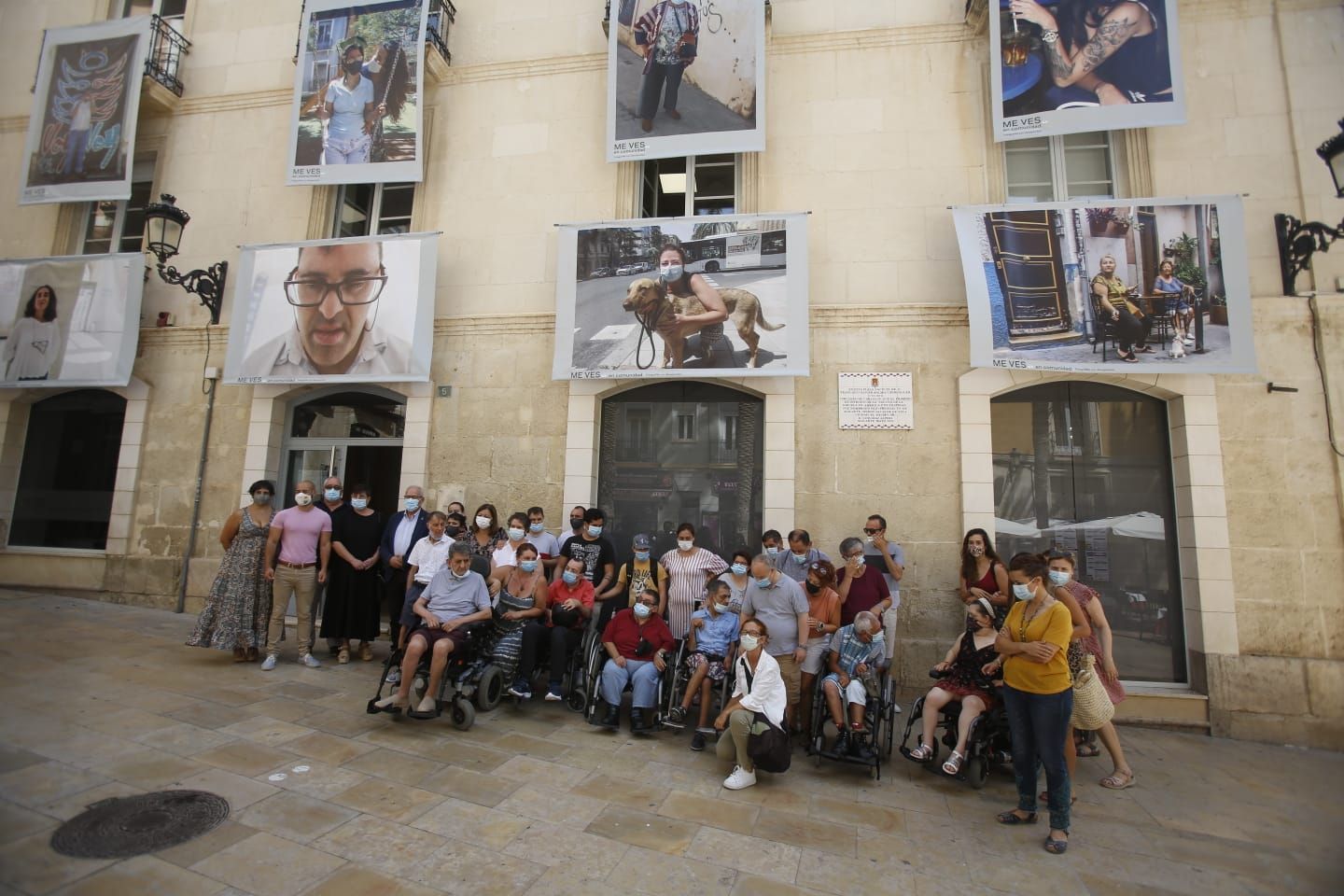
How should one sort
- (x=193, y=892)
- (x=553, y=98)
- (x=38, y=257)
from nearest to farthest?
1. (x=193, y=892)
2. (x=553, y=98)
3. (x=38, y=257)

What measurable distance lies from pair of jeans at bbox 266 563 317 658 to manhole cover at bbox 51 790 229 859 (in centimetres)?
329

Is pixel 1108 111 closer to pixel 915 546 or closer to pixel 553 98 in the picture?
pixel 915 546

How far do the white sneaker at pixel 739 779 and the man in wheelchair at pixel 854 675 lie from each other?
83 cm

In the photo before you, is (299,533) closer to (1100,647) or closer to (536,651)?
(536,651)

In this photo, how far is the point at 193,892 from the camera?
3.24 metres

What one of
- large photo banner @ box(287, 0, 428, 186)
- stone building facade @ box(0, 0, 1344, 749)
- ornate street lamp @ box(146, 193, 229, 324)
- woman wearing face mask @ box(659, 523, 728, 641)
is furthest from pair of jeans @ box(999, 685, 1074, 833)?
ornate street lamp @ box(146, 193, 229, 324)

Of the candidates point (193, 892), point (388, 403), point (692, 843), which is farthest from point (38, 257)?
point (692, 843)

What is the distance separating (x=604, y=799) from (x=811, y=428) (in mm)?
5246

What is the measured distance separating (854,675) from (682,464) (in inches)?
155

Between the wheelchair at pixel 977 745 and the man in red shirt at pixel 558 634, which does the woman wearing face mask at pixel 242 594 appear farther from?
the wheelchair at pixel 977 745

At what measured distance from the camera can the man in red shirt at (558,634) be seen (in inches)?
251

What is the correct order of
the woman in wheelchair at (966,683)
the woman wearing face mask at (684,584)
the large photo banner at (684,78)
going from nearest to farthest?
the woman in wheelchair at (966,683) < the woman wearing face mask at (684,584) < the large photo banner at (684,78)

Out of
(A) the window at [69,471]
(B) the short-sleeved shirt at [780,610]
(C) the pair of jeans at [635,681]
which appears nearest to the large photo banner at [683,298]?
(B) the short-sleeved shirt at [780,610]

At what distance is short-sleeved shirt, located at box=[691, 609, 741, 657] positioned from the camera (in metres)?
6.07
